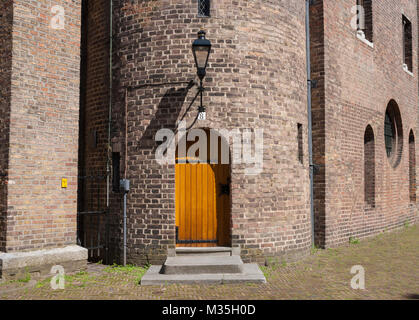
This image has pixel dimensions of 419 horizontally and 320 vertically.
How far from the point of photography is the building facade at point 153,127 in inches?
280

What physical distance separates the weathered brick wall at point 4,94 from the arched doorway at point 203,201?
307 centimetres

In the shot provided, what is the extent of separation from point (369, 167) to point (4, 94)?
10084 mm

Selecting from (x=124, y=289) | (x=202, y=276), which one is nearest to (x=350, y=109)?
(x=202, y=276)

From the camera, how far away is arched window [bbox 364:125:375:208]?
12.1 meters

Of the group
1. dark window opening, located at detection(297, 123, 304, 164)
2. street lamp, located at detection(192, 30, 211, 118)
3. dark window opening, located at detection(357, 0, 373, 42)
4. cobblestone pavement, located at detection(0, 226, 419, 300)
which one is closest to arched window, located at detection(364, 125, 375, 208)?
dark window opening, located at detection(357, 0, 373, 42)

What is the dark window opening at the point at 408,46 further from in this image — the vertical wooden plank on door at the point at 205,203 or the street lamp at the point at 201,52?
the vertical wooden plank on door at the point at 205,203

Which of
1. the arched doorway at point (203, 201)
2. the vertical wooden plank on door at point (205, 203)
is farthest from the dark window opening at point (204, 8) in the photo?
the vertical wooden plank on door at point (205, 203)

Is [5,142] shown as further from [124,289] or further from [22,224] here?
[124,289]

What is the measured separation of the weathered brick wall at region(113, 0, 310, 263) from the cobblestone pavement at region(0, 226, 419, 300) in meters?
0.70

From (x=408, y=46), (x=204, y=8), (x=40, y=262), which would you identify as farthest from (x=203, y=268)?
(x=408, y=46)

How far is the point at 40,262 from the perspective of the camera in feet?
22.5

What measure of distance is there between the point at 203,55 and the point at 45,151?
335 centimetres

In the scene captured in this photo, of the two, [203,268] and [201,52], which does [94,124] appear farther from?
→ [203,268]

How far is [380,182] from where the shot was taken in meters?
12.5
